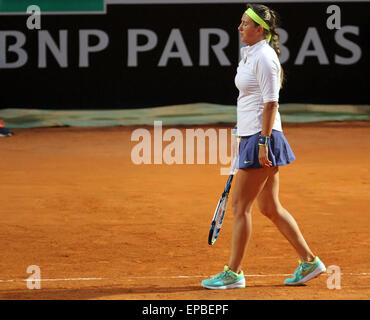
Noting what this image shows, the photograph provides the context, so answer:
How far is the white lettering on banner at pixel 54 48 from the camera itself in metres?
13.6

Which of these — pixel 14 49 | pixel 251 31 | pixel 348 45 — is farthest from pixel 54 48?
pixel 251 31

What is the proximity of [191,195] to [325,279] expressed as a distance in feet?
11.4

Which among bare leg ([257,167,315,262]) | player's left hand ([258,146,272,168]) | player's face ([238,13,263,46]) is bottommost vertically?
bare leg ([257,167,315,262])

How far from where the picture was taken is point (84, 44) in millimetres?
13766

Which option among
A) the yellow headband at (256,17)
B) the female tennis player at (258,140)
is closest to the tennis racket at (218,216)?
the female tennis player at (258,140)

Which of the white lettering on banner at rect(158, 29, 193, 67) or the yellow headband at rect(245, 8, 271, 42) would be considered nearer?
the yellow headband at rect(245, 8, 271, 42)

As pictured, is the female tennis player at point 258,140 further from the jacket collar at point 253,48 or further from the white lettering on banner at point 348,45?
the white lettering on banner at point 348,45

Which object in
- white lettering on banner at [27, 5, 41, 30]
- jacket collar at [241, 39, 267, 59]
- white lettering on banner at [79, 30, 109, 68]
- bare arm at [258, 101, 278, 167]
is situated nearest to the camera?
bare arm at [258, 101, 278, 167]

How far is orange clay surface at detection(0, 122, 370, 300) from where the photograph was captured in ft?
15.5

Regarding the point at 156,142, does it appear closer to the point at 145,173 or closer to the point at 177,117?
the point at 177,117

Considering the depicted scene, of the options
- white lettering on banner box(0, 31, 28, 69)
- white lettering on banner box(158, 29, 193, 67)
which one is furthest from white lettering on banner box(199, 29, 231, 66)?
white lettering on banner box(0, 31, 28, 69)

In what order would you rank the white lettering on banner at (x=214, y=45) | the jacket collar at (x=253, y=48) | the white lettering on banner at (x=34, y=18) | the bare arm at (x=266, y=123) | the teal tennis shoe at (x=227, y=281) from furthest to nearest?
the white lettering on banner at (x=214, y=45) < the white lettering on banner at (x=34, y=18) < the teal tennis shoe at (x=227, y=281) < the jacket collar at (x=253, y=48) < the bare arm at (x=266, y=123)

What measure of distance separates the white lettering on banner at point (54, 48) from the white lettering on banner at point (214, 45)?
2.28m

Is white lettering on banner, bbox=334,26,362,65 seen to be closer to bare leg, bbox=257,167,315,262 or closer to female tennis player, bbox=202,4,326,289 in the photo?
female tennis player, bbox=202,4,326,289
